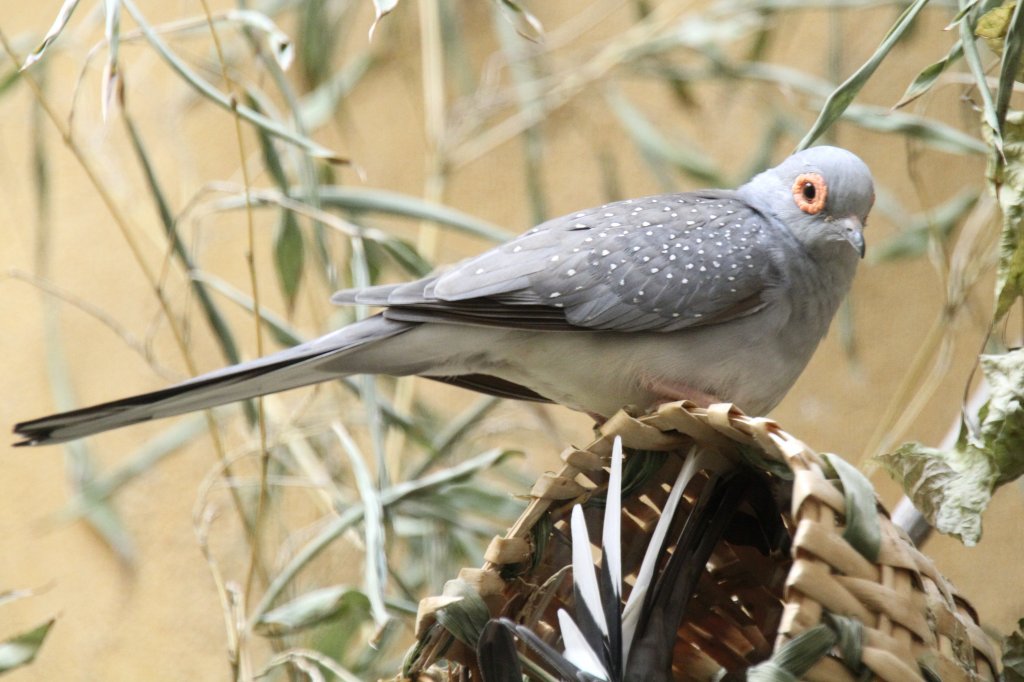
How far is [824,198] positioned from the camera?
1372 millimetres

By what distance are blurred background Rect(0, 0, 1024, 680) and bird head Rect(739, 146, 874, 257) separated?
0.76 meters

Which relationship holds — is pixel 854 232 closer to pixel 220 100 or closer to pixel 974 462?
pixel 974 462

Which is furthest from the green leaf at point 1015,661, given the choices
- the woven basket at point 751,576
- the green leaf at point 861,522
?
the green leaf at point 861,522

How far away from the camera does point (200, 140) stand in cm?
290

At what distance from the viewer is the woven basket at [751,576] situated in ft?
2.78

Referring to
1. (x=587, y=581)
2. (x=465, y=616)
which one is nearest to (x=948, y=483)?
(x=587, y=581)

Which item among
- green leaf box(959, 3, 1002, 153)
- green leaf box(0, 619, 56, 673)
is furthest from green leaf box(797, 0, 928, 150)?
green leaf box(0, 619, 56, 673)

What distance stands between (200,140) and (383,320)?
5.65 ft

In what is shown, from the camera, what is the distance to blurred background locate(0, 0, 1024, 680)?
2293 millimetres

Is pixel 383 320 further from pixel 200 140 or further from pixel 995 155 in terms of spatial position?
pixel 200 140

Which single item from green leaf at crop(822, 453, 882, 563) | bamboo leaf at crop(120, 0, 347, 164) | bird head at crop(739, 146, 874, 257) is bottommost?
green leaf at crop(822, 453, 882, 563)

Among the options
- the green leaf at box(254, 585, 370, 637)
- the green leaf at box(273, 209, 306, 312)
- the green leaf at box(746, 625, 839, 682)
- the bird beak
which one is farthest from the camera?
the green leaf at box(273, 209, 306, 312)

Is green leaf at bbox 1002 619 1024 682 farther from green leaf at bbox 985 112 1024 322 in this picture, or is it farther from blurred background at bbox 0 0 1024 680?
blurred background at bbox 0 0 1024 680

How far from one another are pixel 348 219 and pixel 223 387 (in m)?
0.90
